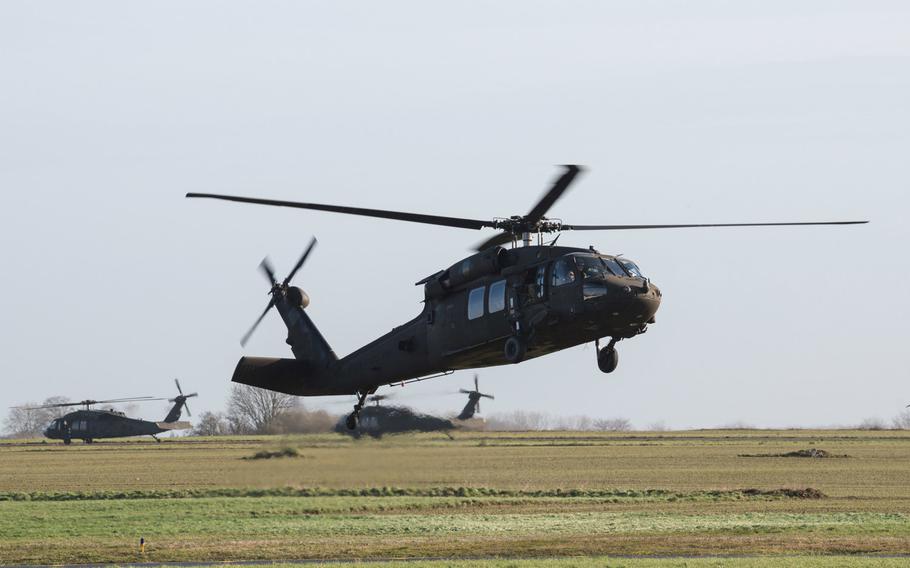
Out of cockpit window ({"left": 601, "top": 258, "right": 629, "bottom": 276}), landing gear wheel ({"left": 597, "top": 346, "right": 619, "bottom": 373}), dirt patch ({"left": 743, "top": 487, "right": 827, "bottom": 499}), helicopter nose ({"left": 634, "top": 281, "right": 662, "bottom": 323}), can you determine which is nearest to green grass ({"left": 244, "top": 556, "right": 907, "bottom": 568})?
landing gear wheel ({"left": 597, "top": 346, "right": 619, "bottom": 373})

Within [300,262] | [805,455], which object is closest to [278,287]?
[300,262]

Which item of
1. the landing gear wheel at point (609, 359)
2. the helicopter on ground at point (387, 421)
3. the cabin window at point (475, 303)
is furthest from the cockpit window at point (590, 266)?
the helicopter on ground at point (387, 421)

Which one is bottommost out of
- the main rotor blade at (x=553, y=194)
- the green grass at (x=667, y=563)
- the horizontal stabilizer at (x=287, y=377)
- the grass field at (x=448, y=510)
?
the green grass at (x=667, y=563)

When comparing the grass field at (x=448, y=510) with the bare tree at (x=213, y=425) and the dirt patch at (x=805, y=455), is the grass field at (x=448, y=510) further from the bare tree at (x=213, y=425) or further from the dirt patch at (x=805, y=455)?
the bare tree at (x=213, y=425)

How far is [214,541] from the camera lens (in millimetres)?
35531

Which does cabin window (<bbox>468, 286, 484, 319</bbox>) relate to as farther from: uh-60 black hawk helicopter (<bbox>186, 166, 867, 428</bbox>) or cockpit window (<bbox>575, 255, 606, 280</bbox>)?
cockpit window (<bbox>575, 255, 606, 280</bbox>)

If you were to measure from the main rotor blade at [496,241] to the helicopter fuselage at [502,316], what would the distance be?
0.99 metres

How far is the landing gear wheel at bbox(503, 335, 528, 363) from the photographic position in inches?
1097

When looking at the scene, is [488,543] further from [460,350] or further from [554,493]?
[554,493]

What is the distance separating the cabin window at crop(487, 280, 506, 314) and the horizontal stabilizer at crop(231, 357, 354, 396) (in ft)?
24.6

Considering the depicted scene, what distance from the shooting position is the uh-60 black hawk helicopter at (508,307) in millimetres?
26688

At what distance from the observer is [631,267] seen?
27391 millimetres

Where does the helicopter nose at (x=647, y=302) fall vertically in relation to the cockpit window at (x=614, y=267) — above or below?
below

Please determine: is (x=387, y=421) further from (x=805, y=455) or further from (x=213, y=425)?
(x=213, y=425)
